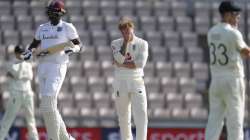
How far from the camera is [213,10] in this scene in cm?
2055

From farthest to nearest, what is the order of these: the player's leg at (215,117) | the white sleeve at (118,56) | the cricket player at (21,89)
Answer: the cricket player at (21,89), the white sleeve at (118,56), the player's leg at (215,117)

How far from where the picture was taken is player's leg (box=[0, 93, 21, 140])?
46.5ft

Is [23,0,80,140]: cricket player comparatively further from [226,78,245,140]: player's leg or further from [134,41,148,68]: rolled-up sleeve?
[226,78,245,140]: player's leg

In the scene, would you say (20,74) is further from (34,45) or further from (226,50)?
(226,50)

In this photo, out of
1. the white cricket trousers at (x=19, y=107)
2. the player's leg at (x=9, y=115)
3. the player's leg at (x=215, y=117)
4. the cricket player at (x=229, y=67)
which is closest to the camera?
the cricket player at (x=229, y=67)

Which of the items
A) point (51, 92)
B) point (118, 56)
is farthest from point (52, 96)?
point (118, 56)

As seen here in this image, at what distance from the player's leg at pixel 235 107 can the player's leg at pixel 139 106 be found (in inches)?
64.6

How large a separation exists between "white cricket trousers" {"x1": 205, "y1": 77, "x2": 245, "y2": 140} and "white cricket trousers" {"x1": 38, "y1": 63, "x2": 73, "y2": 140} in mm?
1812

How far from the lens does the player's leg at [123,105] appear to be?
10.9 meters

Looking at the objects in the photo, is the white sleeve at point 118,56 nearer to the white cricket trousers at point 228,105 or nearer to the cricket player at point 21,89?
the white cricket trousers at point 228,105

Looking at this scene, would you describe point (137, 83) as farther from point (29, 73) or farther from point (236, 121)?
point (29, 73)

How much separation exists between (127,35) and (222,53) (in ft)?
5.66

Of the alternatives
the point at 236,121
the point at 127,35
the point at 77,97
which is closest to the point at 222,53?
the point at 236,121

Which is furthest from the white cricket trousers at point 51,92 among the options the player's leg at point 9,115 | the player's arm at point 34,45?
the player's leg at point 9,115
